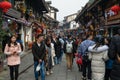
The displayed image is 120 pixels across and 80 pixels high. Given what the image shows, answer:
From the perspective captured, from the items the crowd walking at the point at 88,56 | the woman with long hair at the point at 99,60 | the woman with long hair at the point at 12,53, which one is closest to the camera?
the crowd walking at the point at 88,56

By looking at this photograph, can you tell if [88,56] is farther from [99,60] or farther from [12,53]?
[12,53]

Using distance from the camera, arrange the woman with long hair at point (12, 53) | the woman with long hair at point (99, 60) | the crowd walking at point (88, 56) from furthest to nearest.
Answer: the woman with long hair at point (12, 53) → the woman with long hair at point (99, 60) → the crowd walking at point (88, 56)

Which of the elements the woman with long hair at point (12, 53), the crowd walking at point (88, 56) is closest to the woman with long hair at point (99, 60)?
the crowd walking at point (88, 56)

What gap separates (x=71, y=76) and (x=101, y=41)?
184 inches

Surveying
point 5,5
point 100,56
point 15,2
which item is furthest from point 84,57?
point 15,2

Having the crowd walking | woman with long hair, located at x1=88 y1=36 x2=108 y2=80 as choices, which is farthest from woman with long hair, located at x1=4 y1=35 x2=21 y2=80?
woman with long hair, located at x1=88 y1=36 x2=108 y2=80

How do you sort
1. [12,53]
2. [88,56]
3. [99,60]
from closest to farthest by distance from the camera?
[99,60] → [88,56] → [12,53]

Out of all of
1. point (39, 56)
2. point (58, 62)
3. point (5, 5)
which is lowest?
point (58, 62)

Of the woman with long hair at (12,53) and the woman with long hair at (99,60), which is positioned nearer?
the woman with long hair at (99,60)

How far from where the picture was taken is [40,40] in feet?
36.4

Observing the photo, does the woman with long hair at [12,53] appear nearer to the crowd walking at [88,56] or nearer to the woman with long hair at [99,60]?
the crowd walking at [88,56]

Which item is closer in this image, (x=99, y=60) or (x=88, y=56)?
(x=99, y=60)

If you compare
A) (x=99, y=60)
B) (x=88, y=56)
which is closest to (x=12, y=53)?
(x=88, y=56)

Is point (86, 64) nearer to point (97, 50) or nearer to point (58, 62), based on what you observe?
point (97, 50)
